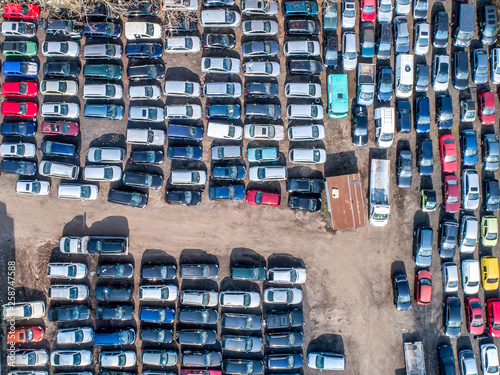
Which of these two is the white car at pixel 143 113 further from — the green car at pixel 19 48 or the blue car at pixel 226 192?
the green car at pixel 19 48

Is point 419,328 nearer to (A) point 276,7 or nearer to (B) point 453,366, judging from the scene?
(B) point 453,366

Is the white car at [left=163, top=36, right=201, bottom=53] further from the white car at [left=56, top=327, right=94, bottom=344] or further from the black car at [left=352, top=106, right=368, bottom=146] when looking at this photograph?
the white car at [left=56, top=327, right=94, bottom=344]

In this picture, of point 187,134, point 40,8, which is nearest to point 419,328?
point 187,134

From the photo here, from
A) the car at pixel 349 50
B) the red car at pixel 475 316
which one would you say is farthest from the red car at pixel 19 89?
the red car at pixel 475 316

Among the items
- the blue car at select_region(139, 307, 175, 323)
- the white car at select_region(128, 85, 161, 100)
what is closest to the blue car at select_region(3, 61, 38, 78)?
the white car at select_region(128, 85, 161, 100)

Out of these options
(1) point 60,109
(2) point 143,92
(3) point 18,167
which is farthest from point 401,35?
(3) point 18,167

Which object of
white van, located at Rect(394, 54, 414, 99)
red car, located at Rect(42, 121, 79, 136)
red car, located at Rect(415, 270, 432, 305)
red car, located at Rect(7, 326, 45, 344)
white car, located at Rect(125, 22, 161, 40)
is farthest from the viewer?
white van, located at Rect(394, 54, 414, 99)
